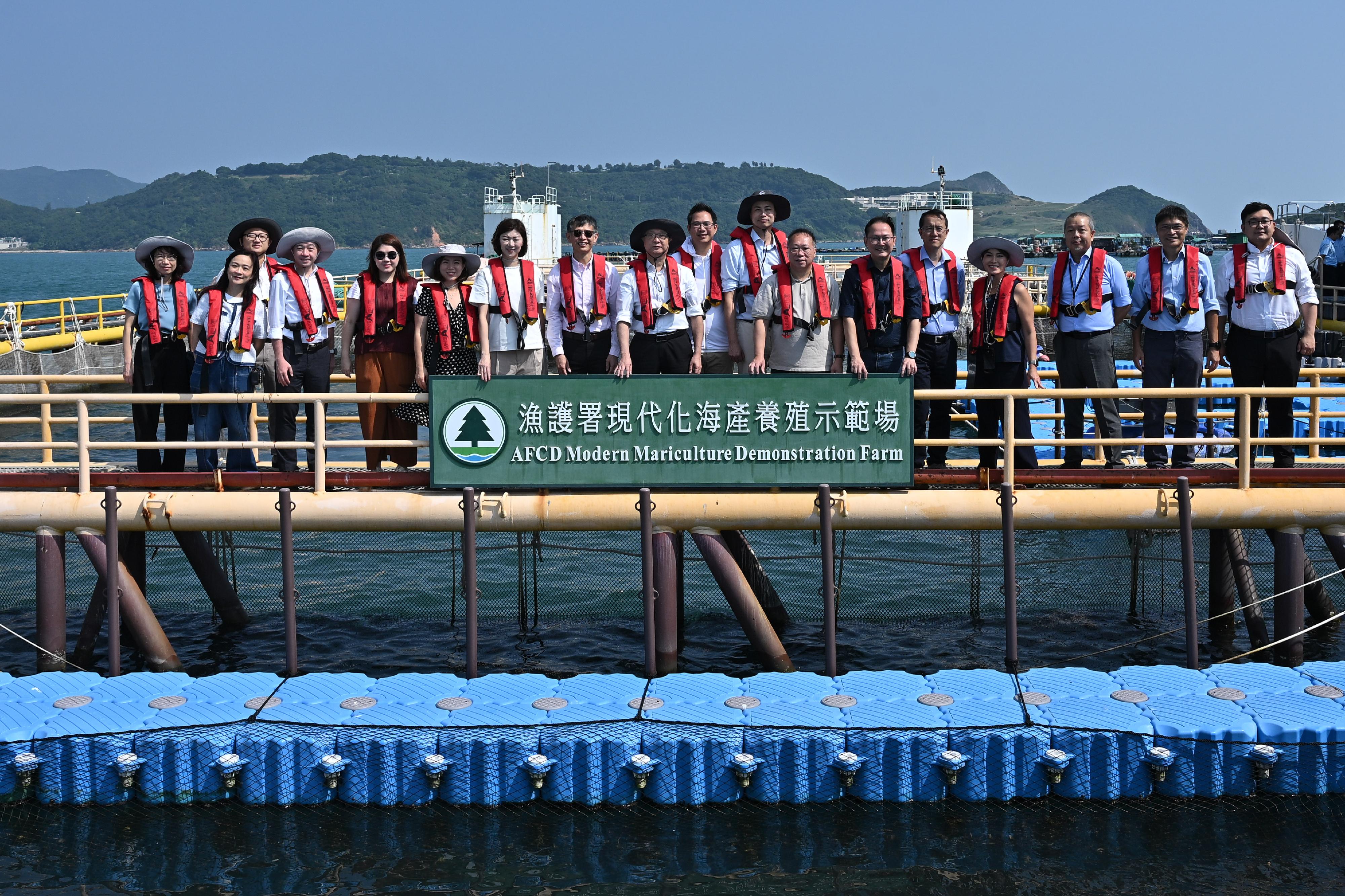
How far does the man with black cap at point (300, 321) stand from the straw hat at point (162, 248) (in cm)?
84

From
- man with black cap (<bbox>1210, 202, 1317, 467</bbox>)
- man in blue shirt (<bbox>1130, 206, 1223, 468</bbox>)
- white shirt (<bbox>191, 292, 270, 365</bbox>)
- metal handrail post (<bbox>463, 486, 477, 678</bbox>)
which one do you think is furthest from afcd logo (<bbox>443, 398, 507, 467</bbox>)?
man with black cap (<bbox>1210, 202, 1317, 467</bbox>)

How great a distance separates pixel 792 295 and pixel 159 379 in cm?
597

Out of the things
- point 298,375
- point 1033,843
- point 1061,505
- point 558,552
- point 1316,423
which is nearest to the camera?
point 1033,843

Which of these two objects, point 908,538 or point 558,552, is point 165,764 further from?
point 908,538

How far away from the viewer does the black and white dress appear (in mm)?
12211

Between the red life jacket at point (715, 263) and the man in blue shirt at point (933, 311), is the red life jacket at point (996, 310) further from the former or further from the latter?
the red life jacket at point (715, 263)

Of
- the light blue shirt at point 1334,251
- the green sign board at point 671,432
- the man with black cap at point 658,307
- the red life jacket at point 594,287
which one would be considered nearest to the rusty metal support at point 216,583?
the green sign board at point 671,432

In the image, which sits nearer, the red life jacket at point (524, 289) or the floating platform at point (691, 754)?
the floating platform at point (691, 754)

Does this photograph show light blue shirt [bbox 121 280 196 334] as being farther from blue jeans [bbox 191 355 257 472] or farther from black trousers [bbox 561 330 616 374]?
black trousers [bbox 561 330 616 374]

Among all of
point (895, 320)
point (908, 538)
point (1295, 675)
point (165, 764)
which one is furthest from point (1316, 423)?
point (165, 764)

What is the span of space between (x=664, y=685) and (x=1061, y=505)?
378cm

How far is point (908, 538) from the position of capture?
2028 centimetres

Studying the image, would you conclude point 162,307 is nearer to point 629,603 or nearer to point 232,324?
point 232,324

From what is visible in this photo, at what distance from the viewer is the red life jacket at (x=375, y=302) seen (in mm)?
12383
